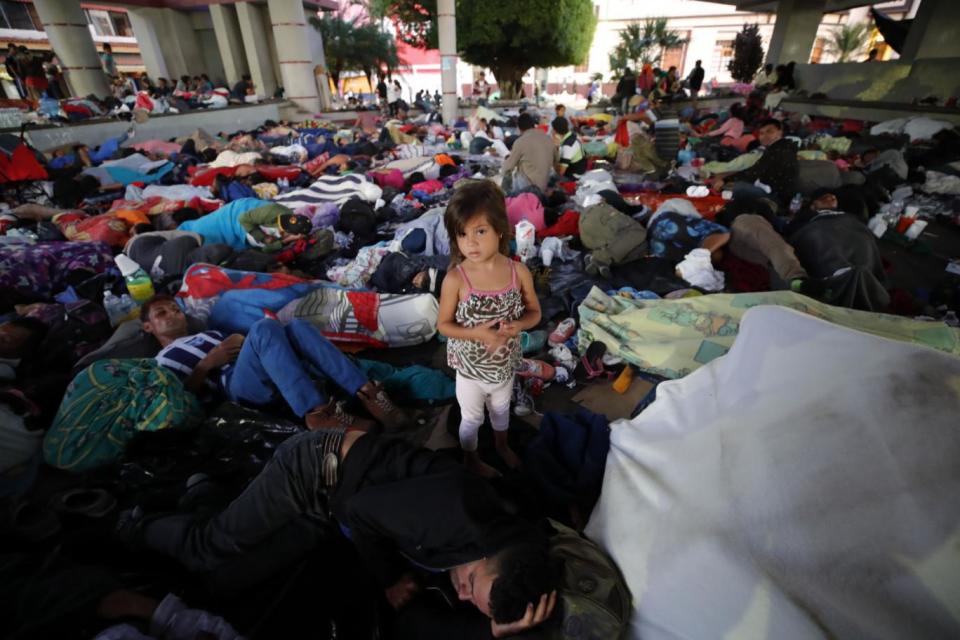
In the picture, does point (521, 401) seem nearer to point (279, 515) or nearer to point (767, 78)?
point (279, 515)

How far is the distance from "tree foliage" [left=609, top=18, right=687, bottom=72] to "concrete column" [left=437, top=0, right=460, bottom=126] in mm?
13223

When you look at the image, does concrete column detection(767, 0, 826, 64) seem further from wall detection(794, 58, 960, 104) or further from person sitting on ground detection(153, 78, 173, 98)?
person sitting on ground detection(153, 78, 173, 98)

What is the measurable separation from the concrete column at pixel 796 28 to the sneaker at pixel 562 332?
733 inches

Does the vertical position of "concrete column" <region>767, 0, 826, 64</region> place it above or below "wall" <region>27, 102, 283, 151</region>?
above

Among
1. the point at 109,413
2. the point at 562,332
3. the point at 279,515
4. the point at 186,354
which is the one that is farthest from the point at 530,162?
the point at 279,515

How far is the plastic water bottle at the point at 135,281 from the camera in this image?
3.34m

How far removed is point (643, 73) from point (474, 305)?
53.2 ft

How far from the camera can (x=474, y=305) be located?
1.78m

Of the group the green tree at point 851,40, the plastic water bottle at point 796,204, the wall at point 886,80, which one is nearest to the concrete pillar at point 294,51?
the plastic water bottle at point 796,204

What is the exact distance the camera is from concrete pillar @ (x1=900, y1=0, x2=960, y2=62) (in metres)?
9.45

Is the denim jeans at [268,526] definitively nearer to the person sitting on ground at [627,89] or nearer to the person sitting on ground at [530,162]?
the person sitting on ground at [530,162]

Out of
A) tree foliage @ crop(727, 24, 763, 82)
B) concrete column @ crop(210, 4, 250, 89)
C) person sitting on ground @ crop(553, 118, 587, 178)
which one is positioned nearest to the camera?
person sitting on ground @ crop(553, 118, 587, 178)

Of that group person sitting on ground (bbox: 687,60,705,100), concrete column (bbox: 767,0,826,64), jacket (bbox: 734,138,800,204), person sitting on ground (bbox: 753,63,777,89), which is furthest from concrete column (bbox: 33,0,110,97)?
concrete column (bbox: 767,0,826,64)

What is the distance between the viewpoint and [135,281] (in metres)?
3.35
